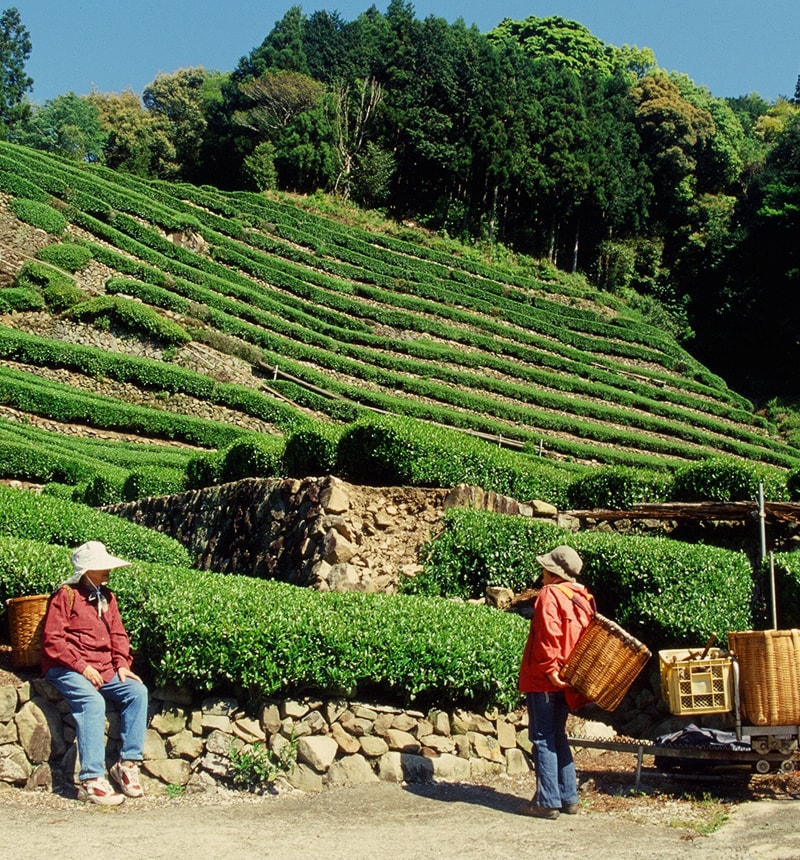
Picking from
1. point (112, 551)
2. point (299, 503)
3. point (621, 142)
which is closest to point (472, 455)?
point (299, 503)

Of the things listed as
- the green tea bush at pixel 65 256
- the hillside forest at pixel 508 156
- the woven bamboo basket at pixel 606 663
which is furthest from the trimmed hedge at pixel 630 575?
the hillside forest at pixel 508 156

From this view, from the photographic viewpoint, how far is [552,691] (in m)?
7.01

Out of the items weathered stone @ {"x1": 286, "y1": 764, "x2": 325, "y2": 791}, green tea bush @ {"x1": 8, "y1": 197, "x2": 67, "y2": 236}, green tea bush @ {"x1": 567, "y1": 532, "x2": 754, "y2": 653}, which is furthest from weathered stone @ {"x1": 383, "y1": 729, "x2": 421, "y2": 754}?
green tea bush @ {"x1": 8, "y1": 197, "x2": 67, "y2": 236}

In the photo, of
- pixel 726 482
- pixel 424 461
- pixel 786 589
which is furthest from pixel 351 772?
pixel 726 482

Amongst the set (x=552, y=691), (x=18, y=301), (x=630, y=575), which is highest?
(x=18, y=301)

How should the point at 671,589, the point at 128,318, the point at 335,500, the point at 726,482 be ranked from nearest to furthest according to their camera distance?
the point at 671,589 → the point at 335,500 → the point at 726,482 → the point at 128,318

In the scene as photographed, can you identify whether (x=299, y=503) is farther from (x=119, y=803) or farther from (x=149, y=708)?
(x=119, y=803)

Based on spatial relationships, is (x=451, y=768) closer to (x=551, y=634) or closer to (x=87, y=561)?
(x=551, y=634)

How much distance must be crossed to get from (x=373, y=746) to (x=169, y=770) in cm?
157

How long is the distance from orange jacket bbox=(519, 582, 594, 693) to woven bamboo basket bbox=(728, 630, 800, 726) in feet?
3.95

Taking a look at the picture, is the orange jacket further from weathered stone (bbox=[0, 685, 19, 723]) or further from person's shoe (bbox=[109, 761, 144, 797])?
weathered stone (bbox=[0, 685, 19, 723])

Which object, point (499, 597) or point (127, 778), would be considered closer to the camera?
point (127, 778)

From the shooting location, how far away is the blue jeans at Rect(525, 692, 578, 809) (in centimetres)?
686

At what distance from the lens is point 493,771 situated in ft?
26.7
